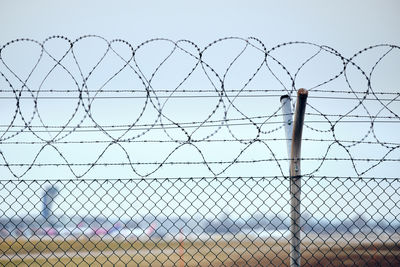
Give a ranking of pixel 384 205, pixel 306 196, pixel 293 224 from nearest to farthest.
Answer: pixel 293 224
pixel 306 196
pixel 384 205

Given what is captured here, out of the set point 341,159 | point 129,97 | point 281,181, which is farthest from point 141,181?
point 341,159

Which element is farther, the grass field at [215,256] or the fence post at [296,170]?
the grass field at [215,256]

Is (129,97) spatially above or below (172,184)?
above

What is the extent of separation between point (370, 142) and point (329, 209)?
0.89m

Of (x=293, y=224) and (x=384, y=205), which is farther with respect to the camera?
(x=384, y=205)

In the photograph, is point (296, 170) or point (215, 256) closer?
point (296, 170)

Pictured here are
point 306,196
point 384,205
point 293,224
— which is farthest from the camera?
point 384,205

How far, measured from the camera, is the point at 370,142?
11.4 feet

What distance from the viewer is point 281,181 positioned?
10.9 ft

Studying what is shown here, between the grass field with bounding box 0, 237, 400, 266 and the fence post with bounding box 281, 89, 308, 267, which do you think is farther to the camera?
the grass field with bounding box 0, 237, 400, 266

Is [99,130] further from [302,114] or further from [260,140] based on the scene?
[302,114]

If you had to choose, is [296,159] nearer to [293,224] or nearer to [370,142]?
[293,224]

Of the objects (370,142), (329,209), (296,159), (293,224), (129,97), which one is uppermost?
(129,97)

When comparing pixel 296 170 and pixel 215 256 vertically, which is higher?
pixel 296 170
